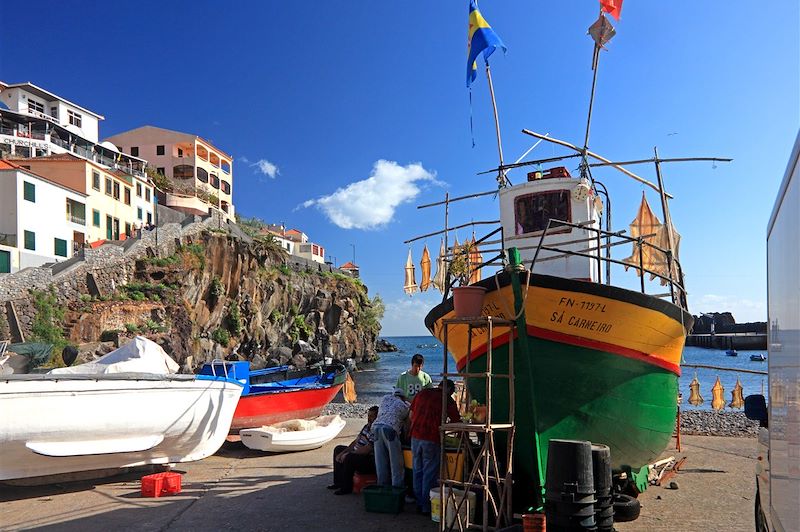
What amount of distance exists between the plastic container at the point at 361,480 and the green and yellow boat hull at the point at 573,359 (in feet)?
6.90

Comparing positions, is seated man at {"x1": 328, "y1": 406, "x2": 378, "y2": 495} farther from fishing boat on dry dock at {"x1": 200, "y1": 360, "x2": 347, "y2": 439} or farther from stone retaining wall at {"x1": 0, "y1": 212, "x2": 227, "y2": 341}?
stone retaining wall at {"x1": 0, "y1": 212, "x2": 227, "y2": 341}

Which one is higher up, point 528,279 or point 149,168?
point 149,168

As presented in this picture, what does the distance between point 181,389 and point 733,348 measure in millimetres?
104013

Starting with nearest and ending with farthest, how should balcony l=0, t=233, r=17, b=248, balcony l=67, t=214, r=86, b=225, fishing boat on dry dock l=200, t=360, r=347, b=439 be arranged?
fishing boat on dry dock l=200, t=360, r=347, b=439 < balcony l=0, t=233, r=17, b=248 < balcony l=67, t=214, r=86, b=225

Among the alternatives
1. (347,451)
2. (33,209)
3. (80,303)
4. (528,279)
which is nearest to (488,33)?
(528,279)

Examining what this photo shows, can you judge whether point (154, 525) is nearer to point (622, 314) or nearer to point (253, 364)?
point (622, 314)

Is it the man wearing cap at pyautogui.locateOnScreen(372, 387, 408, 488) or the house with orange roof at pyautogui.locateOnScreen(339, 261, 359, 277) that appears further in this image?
the house with orange roof at pyautogui.locateOnScreen(339, 261, 359, 277)

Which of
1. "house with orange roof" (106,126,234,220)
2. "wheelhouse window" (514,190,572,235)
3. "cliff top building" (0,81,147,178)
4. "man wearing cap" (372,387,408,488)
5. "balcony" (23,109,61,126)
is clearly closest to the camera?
"man wearing cap" (372,387,408,488)

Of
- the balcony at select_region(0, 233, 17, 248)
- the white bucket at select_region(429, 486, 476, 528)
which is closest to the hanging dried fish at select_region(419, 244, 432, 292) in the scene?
the white bucket at select_region(429, 486, 476, 528)

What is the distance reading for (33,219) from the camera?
31281 millimetres

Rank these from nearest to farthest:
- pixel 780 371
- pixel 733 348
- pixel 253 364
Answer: pixel 780 371, pixel 253 364, pixel 733 348

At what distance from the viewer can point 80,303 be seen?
2873 cm

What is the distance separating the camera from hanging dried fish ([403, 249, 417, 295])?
606 inches

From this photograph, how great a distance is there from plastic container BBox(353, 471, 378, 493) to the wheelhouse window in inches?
163
